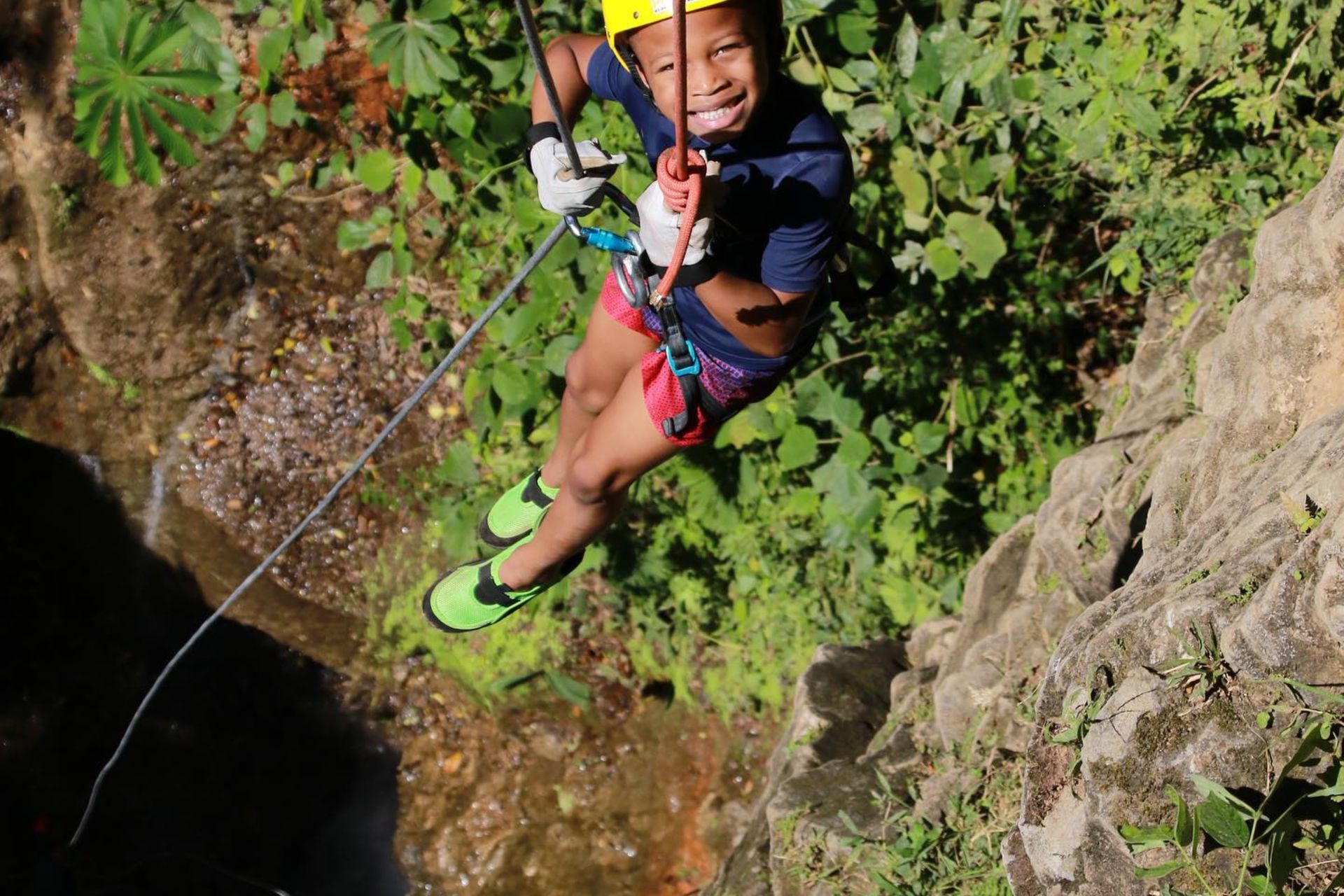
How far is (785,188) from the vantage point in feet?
5.28

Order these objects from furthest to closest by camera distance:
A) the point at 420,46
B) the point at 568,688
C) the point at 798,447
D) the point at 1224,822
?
1. the point at 568,688
2. the point at 798,447
3. the point at 420,46
4. the point at 1224,822

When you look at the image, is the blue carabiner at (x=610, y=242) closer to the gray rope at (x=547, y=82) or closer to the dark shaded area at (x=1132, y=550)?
the gray rope at (x=547, y=82)

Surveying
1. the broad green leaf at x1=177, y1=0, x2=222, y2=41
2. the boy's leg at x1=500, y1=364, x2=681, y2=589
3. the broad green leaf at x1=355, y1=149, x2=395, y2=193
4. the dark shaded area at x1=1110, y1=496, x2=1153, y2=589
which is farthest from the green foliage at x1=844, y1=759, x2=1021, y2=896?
the broad green leaf at x1=177, y1=0, x2=222, y2=41

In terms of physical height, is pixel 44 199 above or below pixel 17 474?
above

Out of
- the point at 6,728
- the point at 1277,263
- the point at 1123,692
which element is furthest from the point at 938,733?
the point at 6,728

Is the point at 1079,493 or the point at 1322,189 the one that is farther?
the point at 1079,493

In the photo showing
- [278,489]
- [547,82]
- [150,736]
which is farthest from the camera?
[278,489]

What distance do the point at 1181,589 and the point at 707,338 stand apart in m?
0.79

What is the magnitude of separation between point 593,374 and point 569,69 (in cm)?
57

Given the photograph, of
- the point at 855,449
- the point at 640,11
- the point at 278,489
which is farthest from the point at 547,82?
the point at 278,489

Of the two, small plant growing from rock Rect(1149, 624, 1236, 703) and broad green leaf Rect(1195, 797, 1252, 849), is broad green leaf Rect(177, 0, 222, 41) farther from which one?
broad green leaf Rect(1195, 797, 1252, 849)

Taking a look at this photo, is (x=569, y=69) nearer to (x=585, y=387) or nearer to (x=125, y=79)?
(x=585, y=387)

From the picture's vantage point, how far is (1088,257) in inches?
125

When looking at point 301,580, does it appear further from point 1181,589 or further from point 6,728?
point 1181,589
